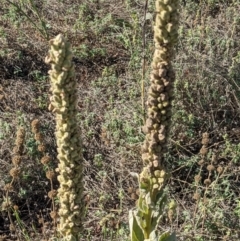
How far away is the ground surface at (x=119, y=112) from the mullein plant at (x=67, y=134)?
141 centimetres

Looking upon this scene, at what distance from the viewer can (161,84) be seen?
1928 millimetres

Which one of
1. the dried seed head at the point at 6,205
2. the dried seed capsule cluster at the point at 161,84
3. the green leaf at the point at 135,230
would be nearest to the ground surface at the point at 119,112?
the dried seed head at the point at 6,205

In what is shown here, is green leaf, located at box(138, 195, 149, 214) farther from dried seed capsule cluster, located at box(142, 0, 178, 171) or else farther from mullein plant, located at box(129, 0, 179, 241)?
dried seed capsule cluster, located at box(142, 0, 178, 171)

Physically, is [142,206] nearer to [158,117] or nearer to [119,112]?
[158,117]

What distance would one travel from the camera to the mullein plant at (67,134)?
1632 millimetres

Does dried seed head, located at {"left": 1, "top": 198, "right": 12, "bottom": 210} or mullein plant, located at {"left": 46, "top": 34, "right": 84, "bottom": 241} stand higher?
mullein plant, located at {"left": 46, "top": 34, "right": 84, "bottom": 241}

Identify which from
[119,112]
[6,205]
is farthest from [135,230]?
[119,112]

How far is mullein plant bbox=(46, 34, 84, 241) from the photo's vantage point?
64.2 inches

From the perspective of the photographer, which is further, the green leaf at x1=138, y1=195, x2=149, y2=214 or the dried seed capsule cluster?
the green leaf at x1=138, y1=195, x2=149, y2=214

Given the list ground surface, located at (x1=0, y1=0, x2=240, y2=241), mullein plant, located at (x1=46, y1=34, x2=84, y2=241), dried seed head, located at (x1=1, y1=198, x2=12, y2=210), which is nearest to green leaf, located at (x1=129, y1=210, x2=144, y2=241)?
mullein plant, located at (x1=46, y1=34, x2=84, y2=241)

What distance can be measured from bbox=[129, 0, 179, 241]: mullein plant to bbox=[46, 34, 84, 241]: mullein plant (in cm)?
32

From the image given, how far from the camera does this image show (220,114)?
5.13 metres

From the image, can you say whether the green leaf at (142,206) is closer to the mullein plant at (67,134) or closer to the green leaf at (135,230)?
the green leaf at (135,230)

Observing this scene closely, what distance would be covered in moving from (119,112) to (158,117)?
9.87 ft
